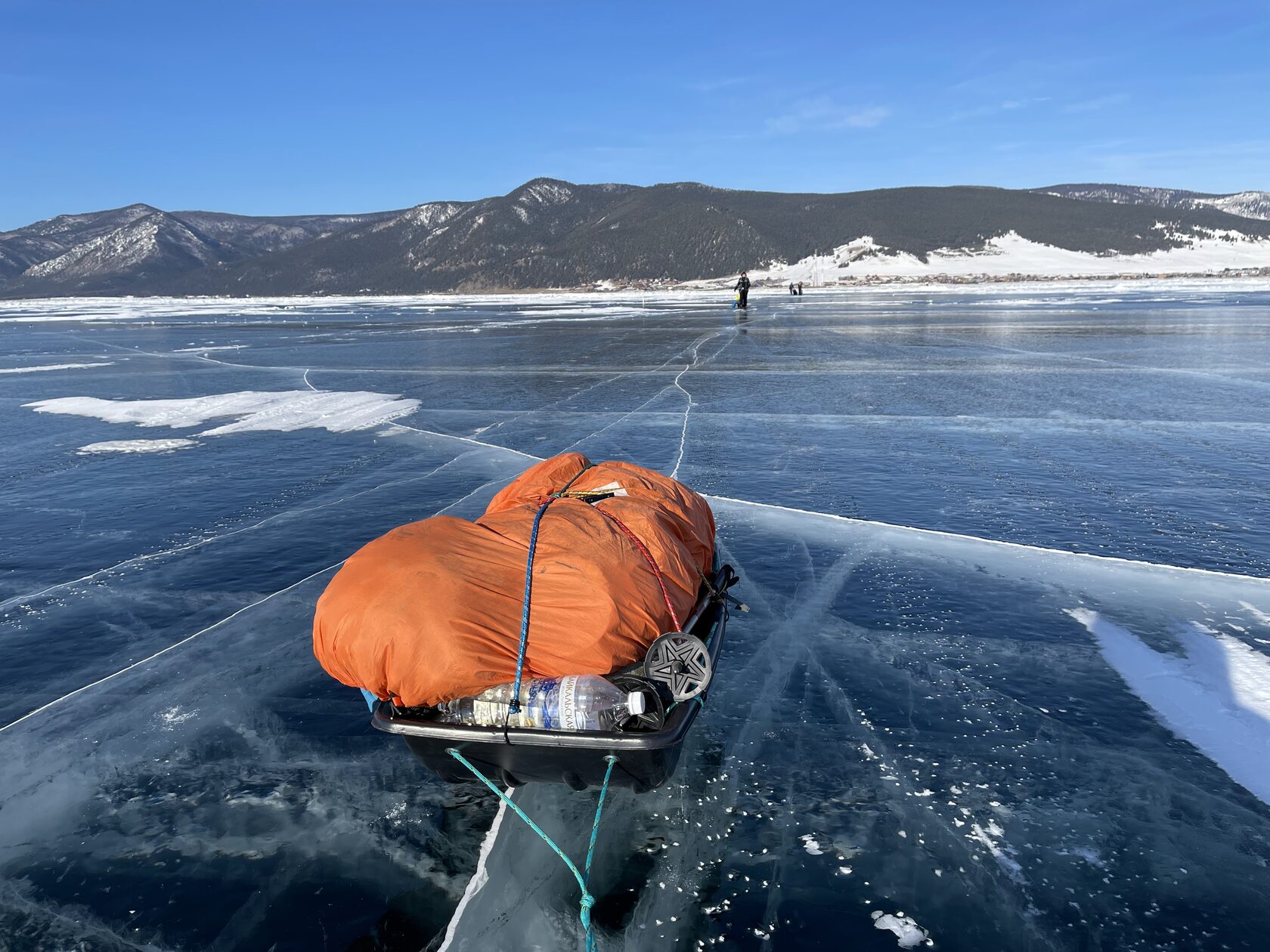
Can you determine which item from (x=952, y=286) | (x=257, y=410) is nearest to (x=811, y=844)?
(x=257, y=410)

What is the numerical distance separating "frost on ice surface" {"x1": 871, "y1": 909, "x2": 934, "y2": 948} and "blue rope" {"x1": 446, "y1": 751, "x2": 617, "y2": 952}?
119 centimetres

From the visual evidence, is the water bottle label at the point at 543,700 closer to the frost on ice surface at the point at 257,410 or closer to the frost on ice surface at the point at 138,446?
the frost on ice surface at the point at 138,446

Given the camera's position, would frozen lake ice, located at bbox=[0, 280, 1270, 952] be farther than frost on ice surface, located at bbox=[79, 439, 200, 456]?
No

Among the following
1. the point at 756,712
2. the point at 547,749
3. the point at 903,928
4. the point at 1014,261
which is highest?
the point at 1014,261

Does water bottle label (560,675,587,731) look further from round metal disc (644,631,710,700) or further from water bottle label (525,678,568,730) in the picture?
round metal disc (644,631,710,700)

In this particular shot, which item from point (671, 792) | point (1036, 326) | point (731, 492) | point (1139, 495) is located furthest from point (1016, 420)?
point (1036, 326)

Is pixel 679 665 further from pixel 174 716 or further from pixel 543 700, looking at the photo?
pixel 174 716

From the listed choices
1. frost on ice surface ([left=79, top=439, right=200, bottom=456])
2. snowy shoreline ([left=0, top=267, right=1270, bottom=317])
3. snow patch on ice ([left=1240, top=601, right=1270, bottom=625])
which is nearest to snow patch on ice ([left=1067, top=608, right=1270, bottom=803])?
snow patch on ice ([left=1240, top=601, right=1270, bottom=625])

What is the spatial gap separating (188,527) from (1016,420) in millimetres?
11869

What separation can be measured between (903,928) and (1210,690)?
293 centimetres

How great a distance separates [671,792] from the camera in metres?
4.20

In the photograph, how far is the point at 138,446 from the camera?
12.5m

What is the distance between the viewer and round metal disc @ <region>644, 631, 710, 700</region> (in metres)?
3.89

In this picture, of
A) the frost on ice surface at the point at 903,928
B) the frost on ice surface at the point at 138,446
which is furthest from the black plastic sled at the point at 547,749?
the frost on ice surface at the point at 138,446
